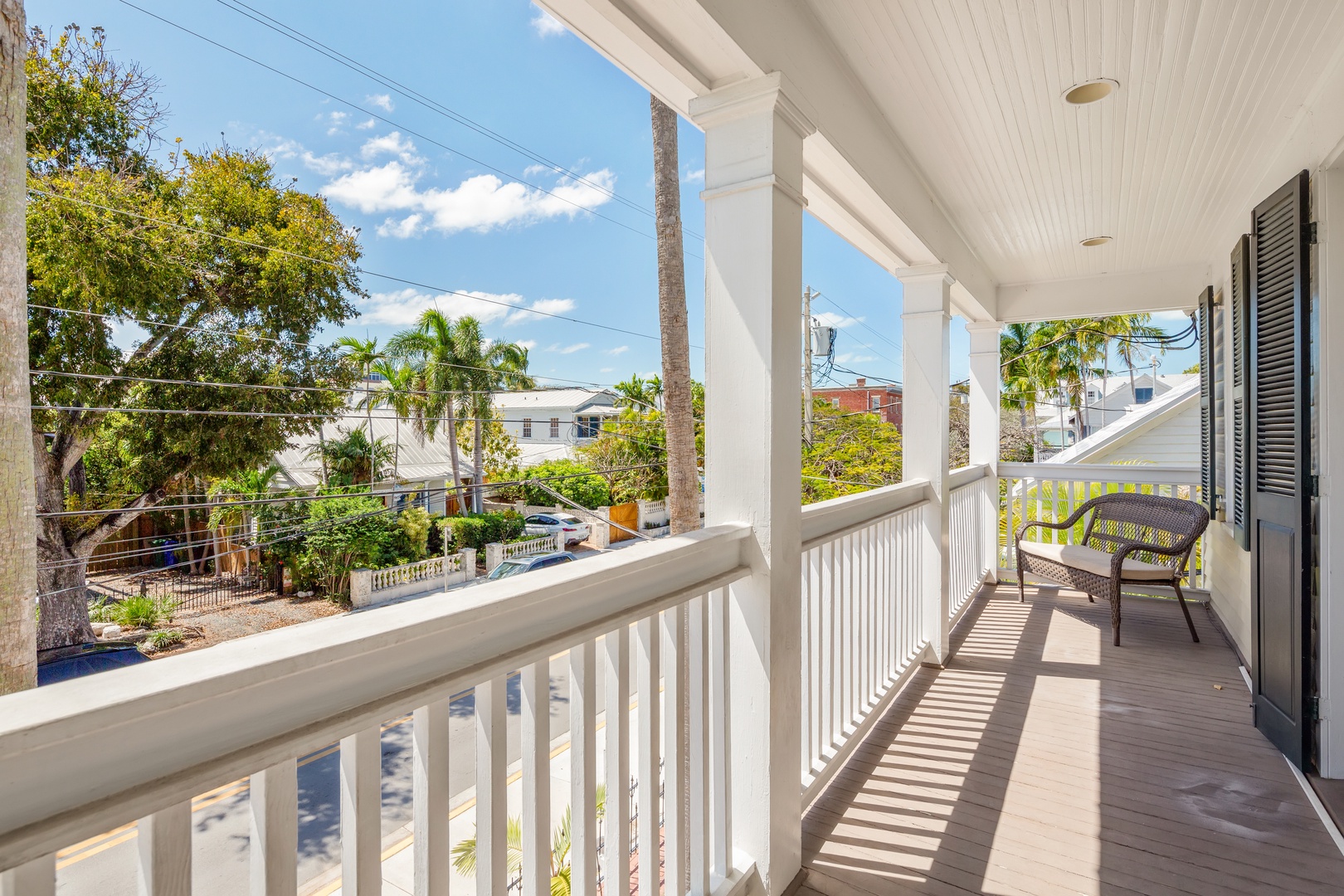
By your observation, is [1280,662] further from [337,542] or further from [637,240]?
[637,240]

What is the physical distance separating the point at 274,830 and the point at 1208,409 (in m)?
4.93

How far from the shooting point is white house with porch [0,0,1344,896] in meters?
0.76

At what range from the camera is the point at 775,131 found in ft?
5.32

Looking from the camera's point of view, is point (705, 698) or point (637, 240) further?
point (637, 240)

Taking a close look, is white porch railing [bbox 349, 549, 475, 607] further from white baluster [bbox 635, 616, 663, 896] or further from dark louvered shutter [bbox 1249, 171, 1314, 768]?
dark louvered shutter [bbox 1249, 171, 1314, 768]

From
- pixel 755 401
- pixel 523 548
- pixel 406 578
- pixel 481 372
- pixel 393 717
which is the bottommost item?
pixel 406 578

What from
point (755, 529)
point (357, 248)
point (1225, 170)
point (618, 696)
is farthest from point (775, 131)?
point (357, 248)

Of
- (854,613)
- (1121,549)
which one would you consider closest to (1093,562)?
(1121,549)

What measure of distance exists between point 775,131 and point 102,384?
3.09 m

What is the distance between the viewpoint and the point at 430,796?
2.98 feet

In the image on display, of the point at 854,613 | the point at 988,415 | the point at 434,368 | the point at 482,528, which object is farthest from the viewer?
the point at 434,368

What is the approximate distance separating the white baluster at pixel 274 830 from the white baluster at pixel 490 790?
267mm

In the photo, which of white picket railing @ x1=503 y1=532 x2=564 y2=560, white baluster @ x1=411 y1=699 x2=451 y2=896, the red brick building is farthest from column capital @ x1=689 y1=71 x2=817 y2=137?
the red brick building

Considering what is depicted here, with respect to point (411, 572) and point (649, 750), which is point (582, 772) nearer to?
point (649, 750)
